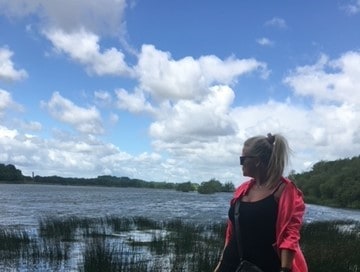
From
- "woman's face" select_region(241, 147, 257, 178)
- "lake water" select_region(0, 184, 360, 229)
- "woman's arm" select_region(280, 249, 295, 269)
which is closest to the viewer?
"woman's arm" select_region(280, 249, 295, 269)

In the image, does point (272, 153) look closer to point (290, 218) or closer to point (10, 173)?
point (290, 218)

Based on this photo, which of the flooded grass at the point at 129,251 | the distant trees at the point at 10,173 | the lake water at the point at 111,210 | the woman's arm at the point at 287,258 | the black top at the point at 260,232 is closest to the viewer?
the woman's arm at the point at 287,258

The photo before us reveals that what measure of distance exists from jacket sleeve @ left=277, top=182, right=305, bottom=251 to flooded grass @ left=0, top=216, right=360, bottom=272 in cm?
738

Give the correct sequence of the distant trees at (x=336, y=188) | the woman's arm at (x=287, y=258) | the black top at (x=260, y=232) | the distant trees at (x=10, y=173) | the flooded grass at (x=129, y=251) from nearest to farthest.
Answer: the woman's arm at (x=287, y=258), the black top at (x=260, y=232), the flooded grass at (x=129, y=251), the distant trees at (x=336, y=188), the distant trees at (x=10, y=173)

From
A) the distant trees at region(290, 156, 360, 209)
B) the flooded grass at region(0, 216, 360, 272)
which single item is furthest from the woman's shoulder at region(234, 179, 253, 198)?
the distant trees at region(290, 156, 360, 209)

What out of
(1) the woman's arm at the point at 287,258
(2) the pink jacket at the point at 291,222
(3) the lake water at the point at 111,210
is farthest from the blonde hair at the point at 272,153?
(3) the lake water at the point at 111,210

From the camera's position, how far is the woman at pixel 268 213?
12.5 feet

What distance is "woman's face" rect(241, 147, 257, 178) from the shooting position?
4.05 meters

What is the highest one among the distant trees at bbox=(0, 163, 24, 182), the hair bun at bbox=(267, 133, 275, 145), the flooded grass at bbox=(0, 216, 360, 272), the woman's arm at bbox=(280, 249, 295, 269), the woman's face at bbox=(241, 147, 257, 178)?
the distant trees at bbox=(0, 163, 24, 182)

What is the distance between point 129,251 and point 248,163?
1369 centimetres

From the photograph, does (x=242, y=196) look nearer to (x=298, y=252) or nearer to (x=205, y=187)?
(x=298, y=252)

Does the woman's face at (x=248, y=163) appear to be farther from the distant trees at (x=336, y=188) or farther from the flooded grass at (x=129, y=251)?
the distant trees at (x=336, y=188)

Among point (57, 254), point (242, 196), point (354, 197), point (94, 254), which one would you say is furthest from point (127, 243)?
point (354, 197)

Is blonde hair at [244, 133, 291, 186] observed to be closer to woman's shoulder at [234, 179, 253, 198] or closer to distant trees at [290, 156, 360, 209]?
woman's shoulder at [234, 179, 253, 198]
